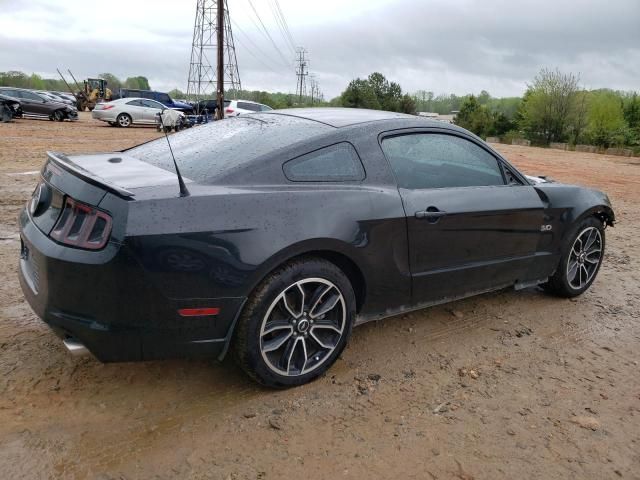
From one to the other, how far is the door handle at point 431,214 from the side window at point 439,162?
17cm

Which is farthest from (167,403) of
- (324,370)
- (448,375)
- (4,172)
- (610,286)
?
(4,172)

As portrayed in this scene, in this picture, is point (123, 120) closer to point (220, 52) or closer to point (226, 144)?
point (220, 52)

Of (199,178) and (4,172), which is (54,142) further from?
(199,178)

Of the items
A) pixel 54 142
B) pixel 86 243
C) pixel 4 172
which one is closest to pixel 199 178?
→ pixel 86 243

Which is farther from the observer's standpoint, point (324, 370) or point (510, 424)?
point (324, 370)

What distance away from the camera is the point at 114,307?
7.59 feet

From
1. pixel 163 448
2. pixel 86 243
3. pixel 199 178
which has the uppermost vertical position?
pixel 199 178

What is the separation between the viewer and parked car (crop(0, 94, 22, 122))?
21.6 meters

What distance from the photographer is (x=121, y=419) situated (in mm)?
2510

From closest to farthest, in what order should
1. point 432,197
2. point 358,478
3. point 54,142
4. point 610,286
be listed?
point 358,478
point 432,197
point 610,286
point 54,142

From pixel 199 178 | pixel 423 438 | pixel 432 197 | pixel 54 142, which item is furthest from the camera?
pixel 54 142

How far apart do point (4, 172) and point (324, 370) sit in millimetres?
8163

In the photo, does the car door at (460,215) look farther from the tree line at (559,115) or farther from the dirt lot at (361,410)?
the tree line at (559,115)

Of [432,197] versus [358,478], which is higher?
[432,197]
